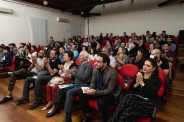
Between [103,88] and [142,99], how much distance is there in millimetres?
569

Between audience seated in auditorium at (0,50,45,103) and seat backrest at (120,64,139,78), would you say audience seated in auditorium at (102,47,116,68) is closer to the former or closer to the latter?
seat backrest at (120,64,139,78)

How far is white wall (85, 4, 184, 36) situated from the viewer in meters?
7.18

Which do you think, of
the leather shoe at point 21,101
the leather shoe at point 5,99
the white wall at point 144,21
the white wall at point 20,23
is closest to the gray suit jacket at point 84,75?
the leather shoe at point 21,101

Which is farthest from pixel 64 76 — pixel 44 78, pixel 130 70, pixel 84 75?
pixel 130 70

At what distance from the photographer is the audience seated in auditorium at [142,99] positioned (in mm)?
1532

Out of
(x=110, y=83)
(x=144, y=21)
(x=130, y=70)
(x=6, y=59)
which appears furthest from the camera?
(x=144, y=21)

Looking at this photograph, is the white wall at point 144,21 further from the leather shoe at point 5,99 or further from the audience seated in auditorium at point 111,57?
the leather shoe at point 5,99

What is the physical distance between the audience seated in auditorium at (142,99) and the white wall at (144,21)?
681cm

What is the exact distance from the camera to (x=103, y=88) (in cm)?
197

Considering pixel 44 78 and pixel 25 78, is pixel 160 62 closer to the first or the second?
pixel 44 78

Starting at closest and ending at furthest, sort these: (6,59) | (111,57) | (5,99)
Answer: (5,99), (111,57), (6,59)

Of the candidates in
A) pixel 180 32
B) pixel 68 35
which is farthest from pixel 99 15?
pixel 180 32

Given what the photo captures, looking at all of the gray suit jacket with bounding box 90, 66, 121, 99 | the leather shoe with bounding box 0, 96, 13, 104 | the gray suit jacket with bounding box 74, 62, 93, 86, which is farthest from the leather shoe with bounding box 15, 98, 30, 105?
the gray suit jacket with bounding box 90, 66, 121, 99

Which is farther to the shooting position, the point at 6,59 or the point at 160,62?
the point at 6,59
